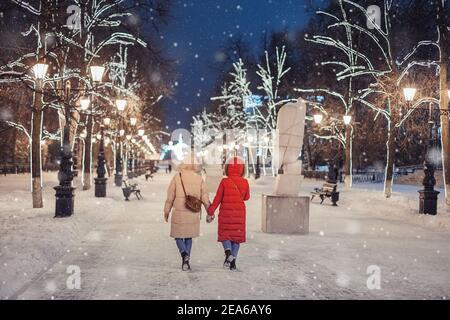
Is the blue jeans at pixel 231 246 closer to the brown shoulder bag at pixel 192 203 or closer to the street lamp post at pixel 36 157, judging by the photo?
the brown shoulder bag at pixel 192 203

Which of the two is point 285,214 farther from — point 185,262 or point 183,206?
point 183,206

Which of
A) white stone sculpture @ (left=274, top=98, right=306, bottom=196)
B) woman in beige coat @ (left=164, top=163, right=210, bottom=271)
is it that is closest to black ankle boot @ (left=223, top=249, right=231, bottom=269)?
woman in beige coat @ (left=164, top=163, right=210, bottom=271)

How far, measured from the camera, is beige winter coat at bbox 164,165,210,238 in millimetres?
8117

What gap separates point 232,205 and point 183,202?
747 millimetres

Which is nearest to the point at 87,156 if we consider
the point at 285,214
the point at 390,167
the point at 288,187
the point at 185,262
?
the point at 390,167

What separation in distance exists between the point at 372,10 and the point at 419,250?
18.0m

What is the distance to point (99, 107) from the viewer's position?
31016 millimetres

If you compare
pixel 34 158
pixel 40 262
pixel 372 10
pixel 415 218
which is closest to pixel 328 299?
pixel 40 262

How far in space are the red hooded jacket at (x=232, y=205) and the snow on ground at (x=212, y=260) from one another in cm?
58

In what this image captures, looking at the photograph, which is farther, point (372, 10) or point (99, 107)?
point (99, 107)

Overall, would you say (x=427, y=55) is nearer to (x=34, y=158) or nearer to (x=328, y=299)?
(x=34, y=158)

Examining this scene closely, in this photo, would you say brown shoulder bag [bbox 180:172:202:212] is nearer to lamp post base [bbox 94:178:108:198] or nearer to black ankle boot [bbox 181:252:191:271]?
black ankle boot [bbox 181:252:191:271]

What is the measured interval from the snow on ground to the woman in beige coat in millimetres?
527

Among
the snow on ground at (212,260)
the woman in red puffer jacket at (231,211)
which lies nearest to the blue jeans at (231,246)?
the woman in red puffer jacket at (231,211)
